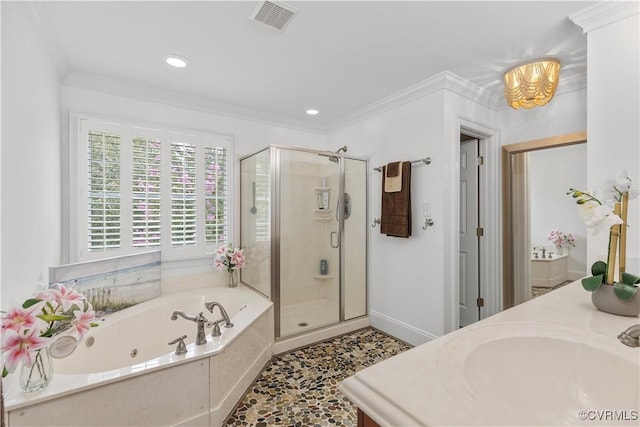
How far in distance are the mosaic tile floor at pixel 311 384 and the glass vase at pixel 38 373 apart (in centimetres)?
97

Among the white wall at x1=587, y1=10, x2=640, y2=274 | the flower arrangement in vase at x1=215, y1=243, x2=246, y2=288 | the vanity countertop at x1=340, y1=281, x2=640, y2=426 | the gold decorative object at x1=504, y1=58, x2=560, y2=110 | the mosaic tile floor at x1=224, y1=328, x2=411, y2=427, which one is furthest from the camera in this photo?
the flower arrangement in vase at x1=215, y1=243, x2=246, y2=288

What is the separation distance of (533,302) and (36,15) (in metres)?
2.93

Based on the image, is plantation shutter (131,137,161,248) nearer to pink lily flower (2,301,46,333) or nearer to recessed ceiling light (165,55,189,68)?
recessed ceiling light (165,55,189,68)

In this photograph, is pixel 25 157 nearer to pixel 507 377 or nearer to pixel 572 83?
pixel 507 377

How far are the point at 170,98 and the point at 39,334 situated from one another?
7.54ft

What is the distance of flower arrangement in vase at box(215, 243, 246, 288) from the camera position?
2965 millimetres

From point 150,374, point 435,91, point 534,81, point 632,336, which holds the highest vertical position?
point 435,91

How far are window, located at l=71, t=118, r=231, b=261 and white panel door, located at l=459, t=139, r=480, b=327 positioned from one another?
8.26 feet

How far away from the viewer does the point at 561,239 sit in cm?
241

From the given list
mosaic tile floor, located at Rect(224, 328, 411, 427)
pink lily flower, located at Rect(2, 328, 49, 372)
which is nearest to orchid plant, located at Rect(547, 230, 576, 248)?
mosaic tile floor, located at Rect(224, 328, 411, 427)

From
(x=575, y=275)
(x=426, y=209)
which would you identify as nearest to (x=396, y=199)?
(x=426, y=209)

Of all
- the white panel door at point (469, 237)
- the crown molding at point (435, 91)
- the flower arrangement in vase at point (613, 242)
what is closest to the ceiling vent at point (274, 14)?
the crown molding at point (435, 91)

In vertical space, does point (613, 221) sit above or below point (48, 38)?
below

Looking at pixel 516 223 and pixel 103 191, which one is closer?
pixel 103 191
